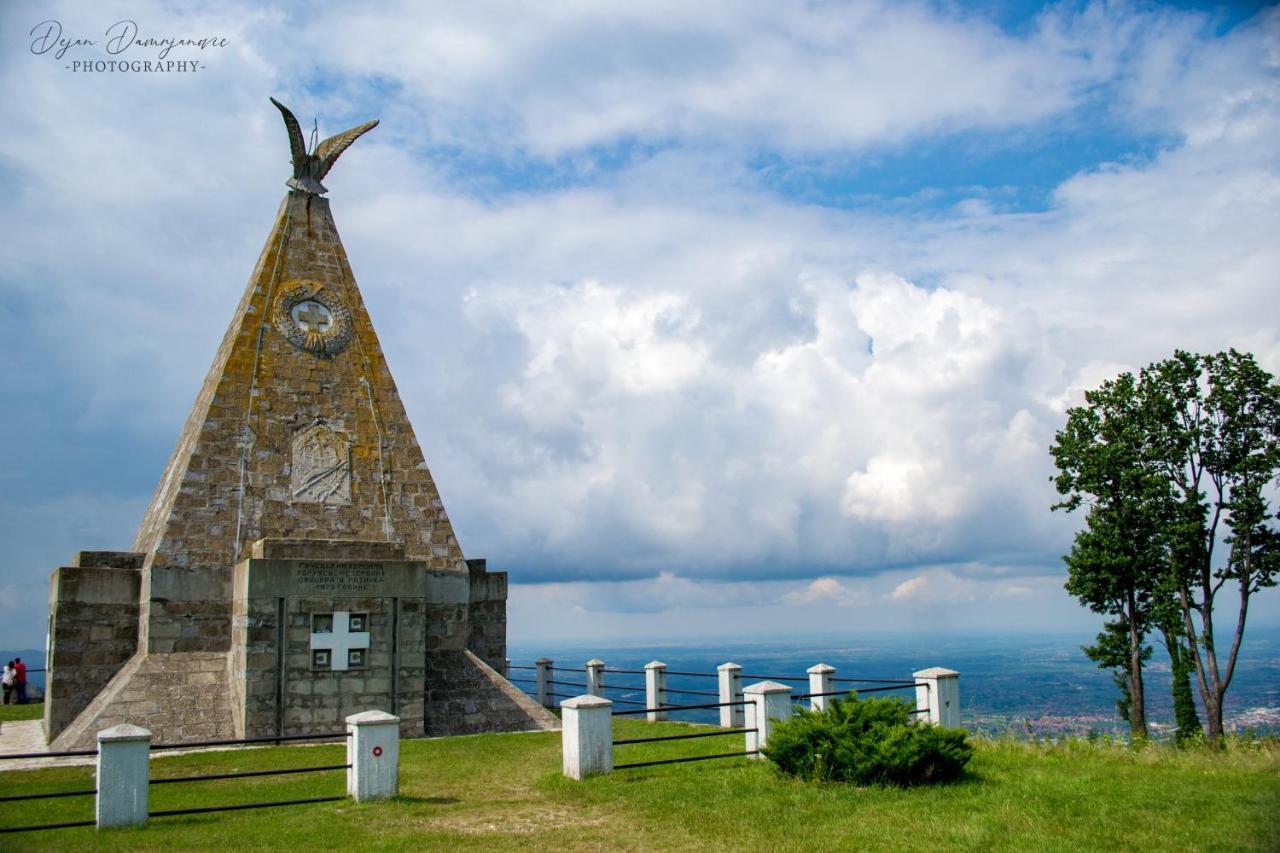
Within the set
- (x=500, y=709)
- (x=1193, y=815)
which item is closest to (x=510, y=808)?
(x=1193, y=815)

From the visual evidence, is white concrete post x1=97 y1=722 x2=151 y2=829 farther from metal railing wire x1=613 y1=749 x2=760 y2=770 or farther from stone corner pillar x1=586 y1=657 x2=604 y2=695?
stone corner pillar x1=586 y1=657 x2=604 y2=695

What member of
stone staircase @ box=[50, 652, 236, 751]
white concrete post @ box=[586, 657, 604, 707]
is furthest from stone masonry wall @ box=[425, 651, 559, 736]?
stone staircase @ box=[50, 652, 236, 751]

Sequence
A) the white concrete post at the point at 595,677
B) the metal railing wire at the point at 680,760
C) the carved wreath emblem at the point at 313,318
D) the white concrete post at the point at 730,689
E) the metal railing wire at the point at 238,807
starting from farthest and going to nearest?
the white concrete post at the point at 595,677
the carved wreath emblem at the point at 313,318
the white concrete post at the point at 730,689
the metal railing wire at the point at 680,760
the metal railing wire at the point at 238,807

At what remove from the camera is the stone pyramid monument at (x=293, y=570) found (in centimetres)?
1612

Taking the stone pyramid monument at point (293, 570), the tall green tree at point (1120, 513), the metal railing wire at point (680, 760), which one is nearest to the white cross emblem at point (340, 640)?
the stone pyramid monument at point (293, 570)

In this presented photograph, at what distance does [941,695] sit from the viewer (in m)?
13.6

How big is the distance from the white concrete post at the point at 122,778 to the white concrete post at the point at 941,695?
9524mm

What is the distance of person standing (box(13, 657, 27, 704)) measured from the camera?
79.5 feet

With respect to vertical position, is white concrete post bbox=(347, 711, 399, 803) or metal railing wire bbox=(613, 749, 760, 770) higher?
white concrete post bbox=(347, 711, 399, 803)

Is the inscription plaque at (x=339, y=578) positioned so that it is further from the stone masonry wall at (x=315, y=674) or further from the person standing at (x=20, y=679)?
the person standing at (x=20, y=679)

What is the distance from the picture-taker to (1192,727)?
82.4ft

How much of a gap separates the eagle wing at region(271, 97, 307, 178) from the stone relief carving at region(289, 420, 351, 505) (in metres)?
6.06

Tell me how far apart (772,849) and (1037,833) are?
7.75 feet

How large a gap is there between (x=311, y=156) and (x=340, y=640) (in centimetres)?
1133
